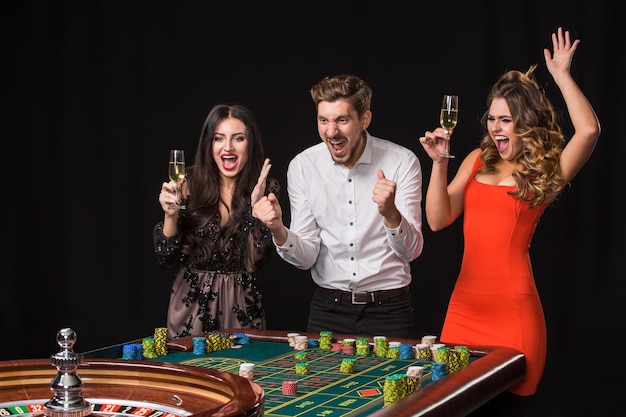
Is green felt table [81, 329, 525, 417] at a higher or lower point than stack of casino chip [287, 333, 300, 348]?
lower

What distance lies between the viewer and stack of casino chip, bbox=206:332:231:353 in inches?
128

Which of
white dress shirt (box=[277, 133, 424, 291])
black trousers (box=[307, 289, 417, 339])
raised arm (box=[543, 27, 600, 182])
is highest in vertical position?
raised arm (box=[543, 27, 600, 182])

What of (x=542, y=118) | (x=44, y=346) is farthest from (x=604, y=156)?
(x=44, y=346)

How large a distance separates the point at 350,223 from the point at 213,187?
24.1 inches

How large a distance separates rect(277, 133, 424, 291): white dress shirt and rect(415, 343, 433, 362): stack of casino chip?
3.06 ft

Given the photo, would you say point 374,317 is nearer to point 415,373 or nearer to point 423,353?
point 423,353

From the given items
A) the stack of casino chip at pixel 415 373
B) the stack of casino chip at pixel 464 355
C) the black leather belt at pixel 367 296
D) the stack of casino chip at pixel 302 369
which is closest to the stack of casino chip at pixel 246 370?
the stack of casino chip at pixel 302 369

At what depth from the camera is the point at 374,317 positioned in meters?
Answer: 4.07

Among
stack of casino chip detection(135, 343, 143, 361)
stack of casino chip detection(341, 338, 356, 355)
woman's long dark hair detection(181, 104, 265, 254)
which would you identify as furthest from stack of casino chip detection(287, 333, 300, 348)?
woman's long dark hair detection(181, 104, 265, 254)

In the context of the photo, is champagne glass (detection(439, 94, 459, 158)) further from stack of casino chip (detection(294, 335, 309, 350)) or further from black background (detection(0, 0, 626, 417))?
black background (detection(0, 0, 626, 417))

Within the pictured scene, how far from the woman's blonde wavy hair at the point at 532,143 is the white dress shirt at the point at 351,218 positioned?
48 centimetres

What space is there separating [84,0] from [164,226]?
313 cm

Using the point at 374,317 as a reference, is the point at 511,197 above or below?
above

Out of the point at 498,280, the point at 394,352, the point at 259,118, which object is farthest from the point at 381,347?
the point at 259,118
